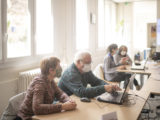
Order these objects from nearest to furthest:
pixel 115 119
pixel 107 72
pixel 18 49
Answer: pixel 115 119 → pixel 18 49 → pixel 107 72

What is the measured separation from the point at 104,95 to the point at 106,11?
5317mm

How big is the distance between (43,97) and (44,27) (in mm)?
2254

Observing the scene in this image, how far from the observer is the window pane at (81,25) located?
509 centimetres

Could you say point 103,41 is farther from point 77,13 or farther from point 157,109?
point 157,109

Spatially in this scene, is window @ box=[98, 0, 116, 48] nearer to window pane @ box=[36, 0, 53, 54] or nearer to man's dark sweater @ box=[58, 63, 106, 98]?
window pane @ box=[36, 0, 53, 54]

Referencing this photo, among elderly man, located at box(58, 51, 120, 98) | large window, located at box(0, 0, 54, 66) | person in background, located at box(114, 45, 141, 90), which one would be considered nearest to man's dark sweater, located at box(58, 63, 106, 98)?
elderly man, located at box(58, 51, 120, 98)

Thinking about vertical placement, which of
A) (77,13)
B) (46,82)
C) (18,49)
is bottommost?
(46,82)

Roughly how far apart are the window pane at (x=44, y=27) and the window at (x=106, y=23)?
272 centimetres

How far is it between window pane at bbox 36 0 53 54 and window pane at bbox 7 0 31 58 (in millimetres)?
287

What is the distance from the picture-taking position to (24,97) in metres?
2.02

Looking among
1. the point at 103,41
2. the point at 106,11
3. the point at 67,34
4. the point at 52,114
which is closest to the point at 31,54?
the point at 67,34

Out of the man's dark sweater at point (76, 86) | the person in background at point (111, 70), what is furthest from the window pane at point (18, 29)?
the person in background at point (111, 70)

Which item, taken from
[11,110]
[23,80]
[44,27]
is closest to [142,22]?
[44,27]

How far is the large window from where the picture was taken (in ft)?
9.57
